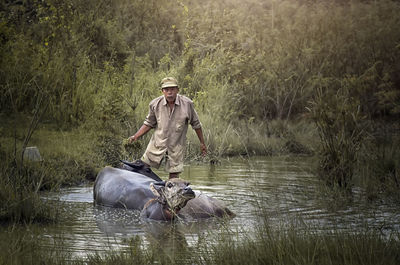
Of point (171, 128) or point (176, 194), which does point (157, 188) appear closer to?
point (176, 194)

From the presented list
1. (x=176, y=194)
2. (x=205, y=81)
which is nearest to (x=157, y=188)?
(x=176, y=194)

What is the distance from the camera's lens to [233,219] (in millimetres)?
7180

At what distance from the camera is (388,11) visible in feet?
86.5

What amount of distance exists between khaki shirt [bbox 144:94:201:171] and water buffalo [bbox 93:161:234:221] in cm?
46

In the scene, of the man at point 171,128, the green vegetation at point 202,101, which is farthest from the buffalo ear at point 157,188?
the man at point 171,128

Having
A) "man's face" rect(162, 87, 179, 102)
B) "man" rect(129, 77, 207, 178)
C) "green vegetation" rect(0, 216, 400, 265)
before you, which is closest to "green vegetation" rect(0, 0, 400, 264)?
"green vegetation" rect(0, 216, 400, 265)

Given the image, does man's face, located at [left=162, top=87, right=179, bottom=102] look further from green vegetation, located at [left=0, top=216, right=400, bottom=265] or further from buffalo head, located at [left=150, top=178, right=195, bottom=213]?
green vegetation, located at [left=0, top=216, right=400, bottom=265]

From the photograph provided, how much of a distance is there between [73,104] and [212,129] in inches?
136

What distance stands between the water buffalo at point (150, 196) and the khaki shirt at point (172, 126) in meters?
0.46

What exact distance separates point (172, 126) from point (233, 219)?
6.78ft

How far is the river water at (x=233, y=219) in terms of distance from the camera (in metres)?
5.62

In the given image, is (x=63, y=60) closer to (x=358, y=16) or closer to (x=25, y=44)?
(x=25, y=44)

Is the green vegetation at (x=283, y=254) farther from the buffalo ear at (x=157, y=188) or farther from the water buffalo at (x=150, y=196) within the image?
the buffalo ear at (x=157, y=188)

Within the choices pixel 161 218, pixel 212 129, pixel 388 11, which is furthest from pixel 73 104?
pixel 388 11
